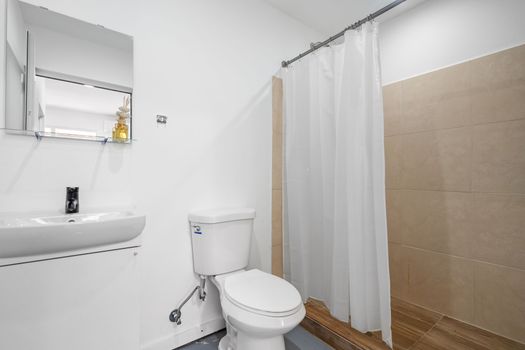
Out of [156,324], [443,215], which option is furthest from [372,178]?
[156,324]

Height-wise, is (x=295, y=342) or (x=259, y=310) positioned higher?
(x=259, y=310)

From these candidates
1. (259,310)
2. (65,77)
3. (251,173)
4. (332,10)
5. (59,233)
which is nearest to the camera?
(59,233)

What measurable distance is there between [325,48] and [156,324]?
1.96 meters

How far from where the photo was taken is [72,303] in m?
0.96

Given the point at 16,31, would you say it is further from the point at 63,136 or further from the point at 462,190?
the point at 462,190

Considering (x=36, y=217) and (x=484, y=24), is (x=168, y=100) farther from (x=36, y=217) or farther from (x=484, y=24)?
(x=484, y=24)

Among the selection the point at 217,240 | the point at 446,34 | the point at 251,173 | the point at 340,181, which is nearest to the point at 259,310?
the point at 217,240

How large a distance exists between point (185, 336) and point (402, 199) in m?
1.81

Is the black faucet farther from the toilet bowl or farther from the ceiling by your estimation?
the ceiling

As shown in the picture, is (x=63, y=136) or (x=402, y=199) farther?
(x=402, y=199)

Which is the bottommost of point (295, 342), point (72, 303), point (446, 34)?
point (295, 342)

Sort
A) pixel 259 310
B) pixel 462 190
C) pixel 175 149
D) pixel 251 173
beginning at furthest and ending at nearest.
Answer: pixel 251 173 < pixel 462 190 < pixel 175 149 < pixel 259 310

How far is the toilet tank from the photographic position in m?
1.42

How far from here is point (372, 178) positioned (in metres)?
1.27
